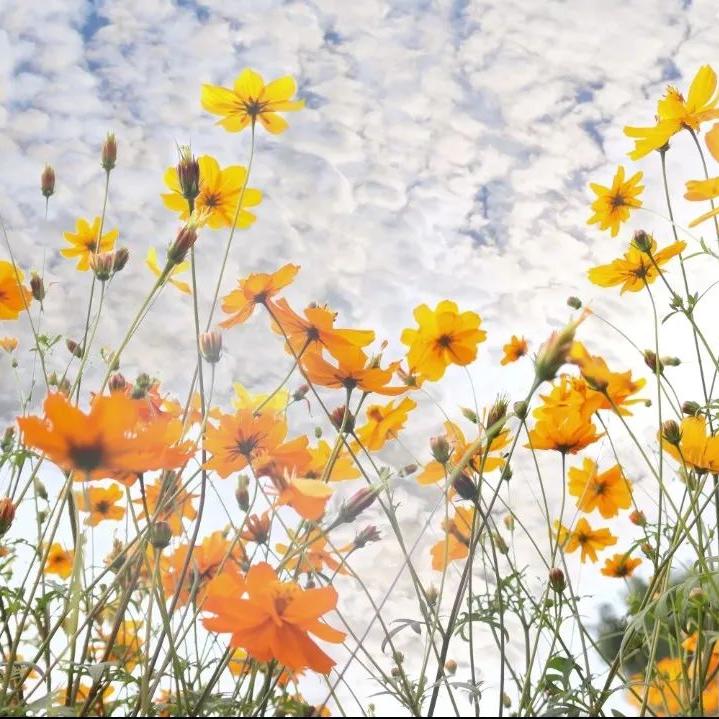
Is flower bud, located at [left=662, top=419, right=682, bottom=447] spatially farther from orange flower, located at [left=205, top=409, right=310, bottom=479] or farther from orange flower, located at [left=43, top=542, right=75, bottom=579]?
orange flower, located at [left=43, top=542, right=75, bottom=579]

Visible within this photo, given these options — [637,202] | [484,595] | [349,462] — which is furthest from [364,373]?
[637,202]

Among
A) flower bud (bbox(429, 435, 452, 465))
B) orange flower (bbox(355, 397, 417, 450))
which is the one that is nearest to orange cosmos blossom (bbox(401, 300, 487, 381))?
orange flower (bbox(355, 397, 417, 450))

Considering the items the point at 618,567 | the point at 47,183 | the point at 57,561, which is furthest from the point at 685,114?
the point at 57,561

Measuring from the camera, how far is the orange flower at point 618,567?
1.72 metres

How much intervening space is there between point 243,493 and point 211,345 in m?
0.29

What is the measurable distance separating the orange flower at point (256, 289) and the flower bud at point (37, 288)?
706 millimetres

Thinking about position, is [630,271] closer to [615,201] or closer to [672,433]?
[615,201]

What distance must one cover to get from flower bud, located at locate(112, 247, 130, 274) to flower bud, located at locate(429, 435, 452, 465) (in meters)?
0.59

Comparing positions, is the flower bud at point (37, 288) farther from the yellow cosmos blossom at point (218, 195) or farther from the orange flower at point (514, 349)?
the orange flower at point (514, 349)

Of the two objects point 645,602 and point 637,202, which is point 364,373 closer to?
point 645,602

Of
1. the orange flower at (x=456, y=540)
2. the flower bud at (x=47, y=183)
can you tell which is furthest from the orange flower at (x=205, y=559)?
the flower bud at (x=47, y=183)

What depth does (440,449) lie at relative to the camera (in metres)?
1.00

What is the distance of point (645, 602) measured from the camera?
0.96 meters

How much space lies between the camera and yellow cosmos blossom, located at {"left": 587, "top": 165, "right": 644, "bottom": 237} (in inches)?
67.1
